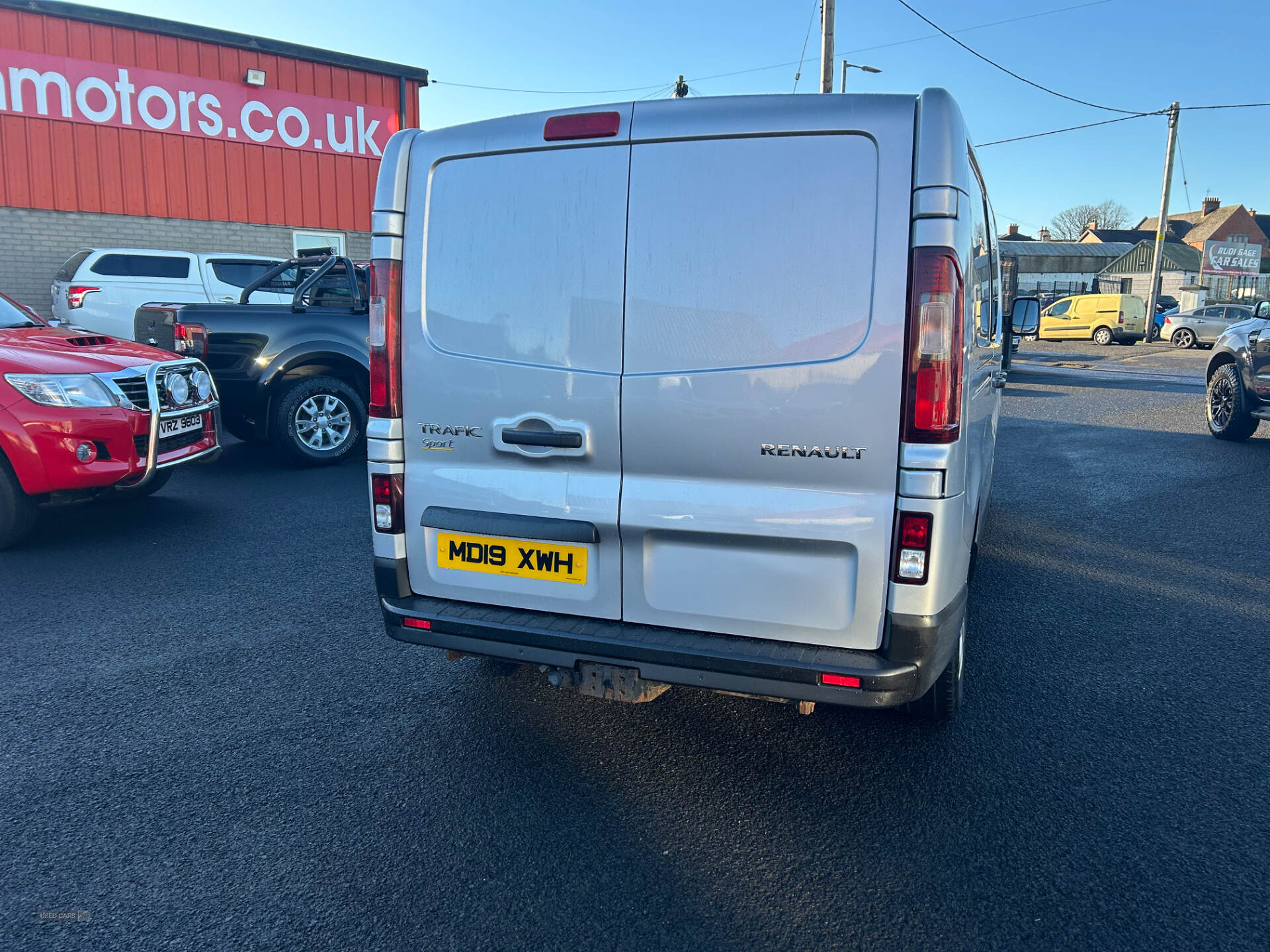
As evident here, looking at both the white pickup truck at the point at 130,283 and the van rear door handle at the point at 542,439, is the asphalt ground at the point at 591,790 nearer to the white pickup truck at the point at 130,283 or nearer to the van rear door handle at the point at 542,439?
A: the van rear door handle at the point at 542,439

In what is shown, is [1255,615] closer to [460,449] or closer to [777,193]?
[777,193]

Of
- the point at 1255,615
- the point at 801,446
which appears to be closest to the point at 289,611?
the point at 801,446

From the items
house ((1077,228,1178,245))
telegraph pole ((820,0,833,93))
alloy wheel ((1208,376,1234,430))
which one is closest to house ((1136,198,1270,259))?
house ((1077,228,1178,245))

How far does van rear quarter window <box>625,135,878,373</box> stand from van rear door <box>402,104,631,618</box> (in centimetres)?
10

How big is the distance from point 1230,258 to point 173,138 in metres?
65.6

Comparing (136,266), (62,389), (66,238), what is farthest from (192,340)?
(66,238)

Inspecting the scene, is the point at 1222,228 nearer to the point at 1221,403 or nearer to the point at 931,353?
the point at 1221,403

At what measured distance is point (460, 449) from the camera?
297cm

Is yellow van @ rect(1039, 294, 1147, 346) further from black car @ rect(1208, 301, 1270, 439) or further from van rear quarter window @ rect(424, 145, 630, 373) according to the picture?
van rear quarter window @ rect(424, 145, 630, 373)

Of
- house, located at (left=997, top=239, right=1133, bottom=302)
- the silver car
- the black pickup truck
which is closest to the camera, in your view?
the black pickup truck

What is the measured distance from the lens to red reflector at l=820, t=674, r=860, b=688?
2.59m

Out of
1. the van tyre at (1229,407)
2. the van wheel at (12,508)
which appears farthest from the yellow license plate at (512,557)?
the van tyre at (1229,407)

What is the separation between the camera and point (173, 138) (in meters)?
16.4

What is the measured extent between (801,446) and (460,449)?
44.6 inches
